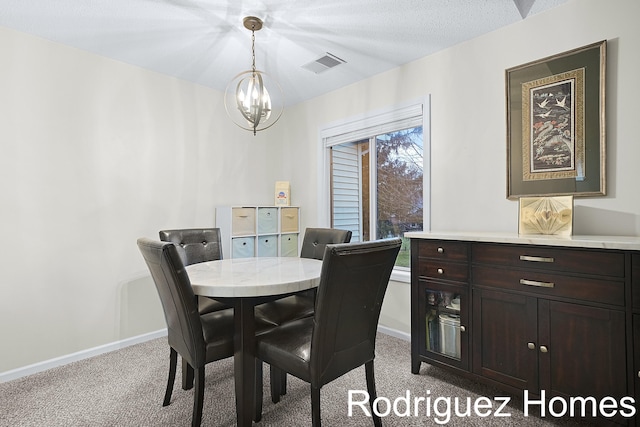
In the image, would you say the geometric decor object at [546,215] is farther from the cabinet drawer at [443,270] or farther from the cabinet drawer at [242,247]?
the cabinet drawer at [242,247]

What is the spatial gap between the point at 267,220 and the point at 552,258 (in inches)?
107

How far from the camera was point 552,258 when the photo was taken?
1.75 meters

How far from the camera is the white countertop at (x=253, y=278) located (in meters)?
1.58

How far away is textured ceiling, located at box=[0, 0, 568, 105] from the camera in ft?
7.03

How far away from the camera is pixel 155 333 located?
123 inches

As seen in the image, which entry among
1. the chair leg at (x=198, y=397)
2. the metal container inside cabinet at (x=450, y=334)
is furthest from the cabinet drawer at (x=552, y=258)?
the chair leg at (x=198, y=397)

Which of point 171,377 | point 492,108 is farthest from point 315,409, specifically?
point 492,108

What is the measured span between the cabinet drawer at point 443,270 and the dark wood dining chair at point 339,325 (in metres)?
0.72

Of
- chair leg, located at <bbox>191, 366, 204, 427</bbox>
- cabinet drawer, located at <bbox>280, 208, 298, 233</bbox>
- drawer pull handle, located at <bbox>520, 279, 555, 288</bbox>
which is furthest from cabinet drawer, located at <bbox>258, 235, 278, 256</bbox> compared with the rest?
drawer pull handle, located at <bbox>520, 279, 555, 288</bbox>

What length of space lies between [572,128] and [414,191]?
1286 millimetres

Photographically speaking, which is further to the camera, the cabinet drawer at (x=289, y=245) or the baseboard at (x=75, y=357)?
the cabinet drawer at (x=289, y=245)

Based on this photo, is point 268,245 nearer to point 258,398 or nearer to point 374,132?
point 374,132

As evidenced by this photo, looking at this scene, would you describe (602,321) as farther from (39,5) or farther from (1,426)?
(39,5)

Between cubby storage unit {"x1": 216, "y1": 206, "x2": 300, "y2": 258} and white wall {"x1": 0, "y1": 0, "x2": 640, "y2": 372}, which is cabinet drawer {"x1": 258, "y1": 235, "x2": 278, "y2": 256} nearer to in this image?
cubby storage unit {"x1": 216, "y1": 206, "x2": 300, "y2": 258}
